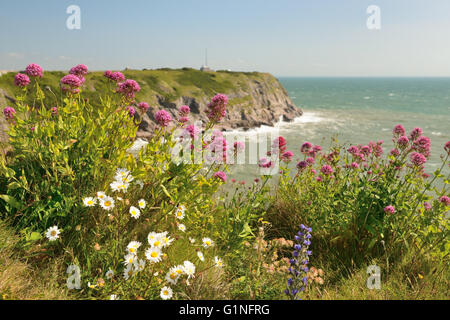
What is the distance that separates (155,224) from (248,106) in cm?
4925

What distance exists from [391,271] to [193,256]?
9.10 ft

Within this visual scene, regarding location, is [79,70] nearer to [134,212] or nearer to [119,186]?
[119,186]

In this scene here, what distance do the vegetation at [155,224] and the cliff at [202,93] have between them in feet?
98.4

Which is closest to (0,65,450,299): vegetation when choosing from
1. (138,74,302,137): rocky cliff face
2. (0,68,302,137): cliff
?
(0,68,302,137): cliff

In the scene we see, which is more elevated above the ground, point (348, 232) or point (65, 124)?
point (65, 124)

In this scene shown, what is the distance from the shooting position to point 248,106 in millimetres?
51438

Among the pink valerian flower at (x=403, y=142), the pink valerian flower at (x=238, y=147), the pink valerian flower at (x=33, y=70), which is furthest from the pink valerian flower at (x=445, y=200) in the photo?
the pink valerian flower at (x=33, y=70)

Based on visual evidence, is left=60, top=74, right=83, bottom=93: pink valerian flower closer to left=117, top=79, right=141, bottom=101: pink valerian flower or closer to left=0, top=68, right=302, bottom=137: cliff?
left=117, top=79, right=141, bottom=101: pink valerian flower

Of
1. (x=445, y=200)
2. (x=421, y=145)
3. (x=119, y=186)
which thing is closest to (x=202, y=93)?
(x=421, y=145)

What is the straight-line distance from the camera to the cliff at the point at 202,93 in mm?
38031

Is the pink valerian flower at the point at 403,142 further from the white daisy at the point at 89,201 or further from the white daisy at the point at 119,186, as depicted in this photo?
the white daisy at the point at 89,201
